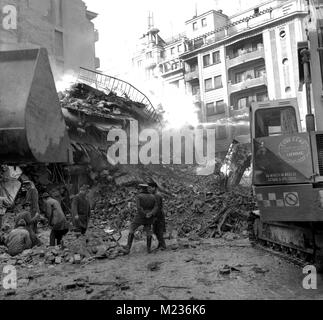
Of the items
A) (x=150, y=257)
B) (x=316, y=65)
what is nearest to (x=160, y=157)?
(x=150, y=257)

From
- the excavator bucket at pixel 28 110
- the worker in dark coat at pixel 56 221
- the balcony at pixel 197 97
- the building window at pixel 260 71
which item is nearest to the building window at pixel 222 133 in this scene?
the building window at pixel 260 71

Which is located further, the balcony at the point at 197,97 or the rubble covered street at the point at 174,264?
the balcony at the point at 197,97

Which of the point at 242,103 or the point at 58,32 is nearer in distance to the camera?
the point at 58,32

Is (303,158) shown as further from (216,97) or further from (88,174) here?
(216,97)

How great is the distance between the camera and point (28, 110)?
9.97ft

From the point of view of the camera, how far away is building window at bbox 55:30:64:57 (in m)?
30.7

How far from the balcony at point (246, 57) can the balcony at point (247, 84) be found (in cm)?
196

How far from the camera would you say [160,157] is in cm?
1978

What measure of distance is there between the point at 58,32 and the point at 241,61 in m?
17.9

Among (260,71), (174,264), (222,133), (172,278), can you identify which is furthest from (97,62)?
(172,278)

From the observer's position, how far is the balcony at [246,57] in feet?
124

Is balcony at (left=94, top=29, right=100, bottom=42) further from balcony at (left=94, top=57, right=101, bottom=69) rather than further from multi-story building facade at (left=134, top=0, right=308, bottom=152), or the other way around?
multi-story building facade at (left=134, top=0, right=308, bottom=152)

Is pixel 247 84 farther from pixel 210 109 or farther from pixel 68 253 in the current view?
pixel 68 253

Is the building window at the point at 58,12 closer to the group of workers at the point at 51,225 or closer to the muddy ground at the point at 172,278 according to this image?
the group of workers at the point at 51,225
